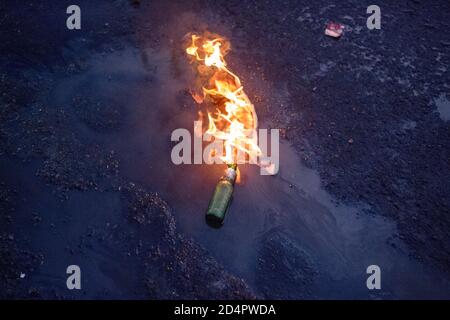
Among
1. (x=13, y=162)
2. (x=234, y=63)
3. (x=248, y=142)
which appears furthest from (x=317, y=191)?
(x=13, y=162)

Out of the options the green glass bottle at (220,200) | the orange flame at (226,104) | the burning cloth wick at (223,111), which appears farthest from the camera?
the orange flame at (226,104)

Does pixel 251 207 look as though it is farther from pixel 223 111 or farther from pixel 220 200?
pixel 223 111

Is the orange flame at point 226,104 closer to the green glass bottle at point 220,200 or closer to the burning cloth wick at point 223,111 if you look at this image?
the burning cloth wick at point 223,111

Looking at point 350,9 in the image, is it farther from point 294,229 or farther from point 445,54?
point 294,229

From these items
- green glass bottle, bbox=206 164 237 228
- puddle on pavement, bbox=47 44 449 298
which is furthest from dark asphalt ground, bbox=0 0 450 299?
green glass bottle, bbox=206 164 237 228

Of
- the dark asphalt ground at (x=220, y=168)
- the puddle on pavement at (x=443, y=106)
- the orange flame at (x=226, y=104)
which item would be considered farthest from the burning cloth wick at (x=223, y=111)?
the puddle on pavement at (x=443, y=106)
